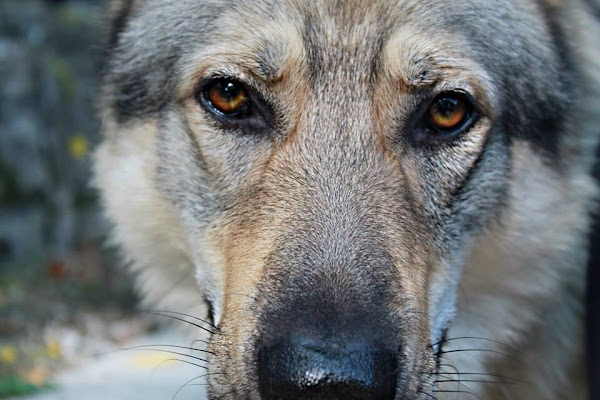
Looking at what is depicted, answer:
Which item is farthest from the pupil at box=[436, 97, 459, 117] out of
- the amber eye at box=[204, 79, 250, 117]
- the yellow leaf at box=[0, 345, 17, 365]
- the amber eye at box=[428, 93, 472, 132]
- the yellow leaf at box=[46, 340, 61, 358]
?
the yellow leaf at box=[46, 340, 61, 358]

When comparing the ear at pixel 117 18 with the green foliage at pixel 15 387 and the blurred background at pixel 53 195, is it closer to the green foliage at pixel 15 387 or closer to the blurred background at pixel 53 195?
the green foliage at pixel 15 387

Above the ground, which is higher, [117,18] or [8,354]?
[117,18]

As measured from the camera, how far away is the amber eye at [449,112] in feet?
9.06

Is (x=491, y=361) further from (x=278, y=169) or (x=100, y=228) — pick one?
(x=100, y=228)

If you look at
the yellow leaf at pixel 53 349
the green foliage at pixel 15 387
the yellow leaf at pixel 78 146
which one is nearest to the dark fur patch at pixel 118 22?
the green foliage at pixel 15 387

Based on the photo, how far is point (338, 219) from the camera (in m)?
2.46

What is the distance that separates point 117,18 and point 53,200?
4231 mm

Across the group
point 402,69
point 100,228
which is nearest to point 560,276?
point 402,69

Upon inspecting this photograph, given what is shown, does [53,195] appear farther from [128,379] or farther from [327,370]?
[327,370]

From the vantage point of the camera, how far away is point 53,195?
7.39 m

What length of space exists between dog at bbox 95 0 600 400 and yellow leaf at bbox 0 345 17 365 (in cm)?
208

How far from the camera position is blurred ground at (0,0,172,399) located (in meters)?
6.31

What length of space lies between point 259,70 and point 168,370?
3417 mm

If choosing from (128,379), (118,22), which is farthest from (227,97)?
(128,379)
